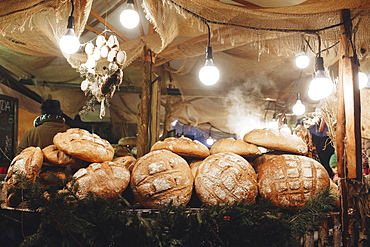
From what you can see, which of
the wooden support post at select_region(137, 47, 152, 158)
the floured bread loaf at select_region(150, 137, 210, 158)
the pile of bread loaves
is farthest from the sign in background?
the floured bread loaf at select_region(150, 137, 210, 158)

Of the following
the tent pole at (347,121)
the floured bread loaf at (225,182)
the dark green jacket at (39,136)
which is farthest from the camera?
the dark green jacket at (39,136)

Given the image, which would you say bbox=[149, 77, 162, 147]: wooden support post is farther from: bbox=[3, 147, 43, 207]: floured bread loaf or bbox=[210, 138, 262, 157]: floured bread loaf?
bbox=[3, 147, 43, 207]: floured bread loaf

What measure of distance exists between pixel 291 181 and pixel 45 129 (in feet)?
10.5

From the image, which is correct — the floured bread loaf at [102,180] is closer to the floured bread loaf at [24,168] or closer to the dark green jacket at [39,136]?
the floured bread loaf at [24,168]

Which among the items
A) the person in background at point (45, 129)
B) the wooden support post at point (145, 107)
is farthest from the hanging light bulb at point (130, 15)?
the person in background at point (45, 129)

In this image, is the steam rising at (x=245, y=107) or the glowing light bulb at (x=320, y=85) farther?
the steam rising at (x=245, y=107)

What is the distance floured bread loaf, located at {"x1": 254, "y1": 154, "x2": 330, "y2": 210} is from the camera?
250 centimetres

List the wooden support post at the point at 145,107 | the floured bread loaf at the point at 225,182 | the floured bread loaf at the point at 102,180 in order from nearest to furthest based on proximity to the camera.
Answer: the floured bread loaf at the point at 102,180, the floured bread loaf at the point at 225,182, the wooden support post at the point at 145,107

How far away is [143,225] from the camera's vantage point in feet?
5.76

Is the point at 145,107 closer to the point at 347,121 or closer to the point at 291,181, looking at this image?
the point at 291,181

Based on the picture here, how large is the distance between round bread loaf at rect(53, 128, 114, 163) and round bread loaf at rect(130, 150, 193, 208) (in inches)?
16.4

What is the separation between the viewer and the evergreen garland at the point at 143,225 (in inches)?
64.7

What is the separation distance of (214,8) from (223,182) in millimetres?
1713

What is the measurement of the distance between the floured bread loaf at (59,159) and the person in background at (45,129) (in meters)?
0.97
